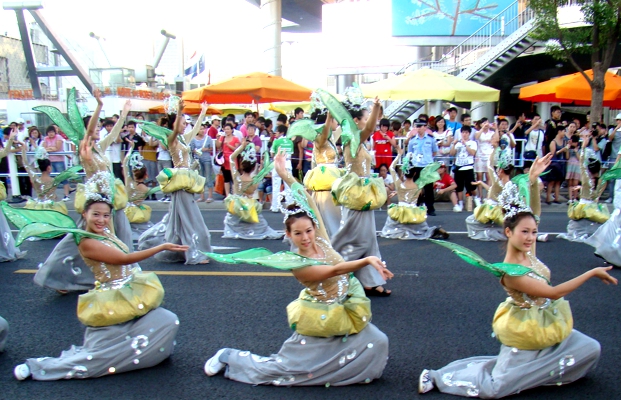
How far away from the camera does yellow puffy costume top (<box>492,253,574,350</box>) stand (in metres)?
3.45

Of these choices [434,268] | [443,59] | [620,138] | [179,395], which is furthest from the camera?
[443,59]

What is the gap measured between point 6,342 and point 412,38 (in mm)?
21345

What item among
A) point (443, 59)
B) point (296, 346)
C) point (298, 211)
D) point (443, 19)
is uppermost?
point (443, 19)

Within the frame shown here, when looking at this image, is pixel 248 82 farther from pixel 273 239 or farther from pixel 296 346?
pixel 296 346

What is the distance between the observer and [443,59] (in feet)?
71.7

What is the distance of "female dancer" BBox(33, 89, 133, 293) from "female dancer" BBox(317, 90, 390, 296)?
241cm

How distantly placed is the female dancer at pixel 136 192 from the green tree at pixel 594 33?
384 inches

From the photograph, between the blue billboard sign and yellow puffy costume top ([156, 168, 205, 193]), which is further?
the blue billboard sign

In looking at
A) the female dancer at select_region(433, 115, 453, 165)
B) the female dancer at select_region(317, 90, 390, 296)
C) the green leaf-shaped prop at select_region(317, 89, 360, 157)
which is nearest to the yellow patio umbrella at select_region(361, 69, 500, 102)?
the female dancer at select_region(433, 115, 453, 165)

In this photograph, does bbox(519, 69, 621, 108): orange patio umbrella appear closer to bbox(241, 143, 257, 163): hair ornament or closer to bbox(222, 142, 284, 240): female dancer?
bbox(241, 143, 257, 163): hair ornament

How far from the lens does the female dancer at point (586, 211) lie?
8055 mm

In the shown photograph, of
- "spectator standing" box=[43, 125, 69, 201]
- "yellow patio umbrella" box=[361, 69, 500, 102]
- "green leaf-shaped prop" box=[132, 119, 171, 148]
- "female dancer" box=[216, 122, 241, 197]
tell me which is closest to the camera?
"green leaf-shaped prop" box=[132, 119, 171, 148]

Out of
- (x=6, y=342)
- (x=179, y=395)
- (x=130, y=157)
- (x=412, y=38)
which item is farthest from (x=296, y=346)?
(x=412, y=38)

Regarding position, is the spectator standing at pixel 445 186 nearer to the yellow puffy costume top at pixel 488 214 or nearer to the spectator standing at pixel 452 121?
the spectator standing at pixel 452 121
